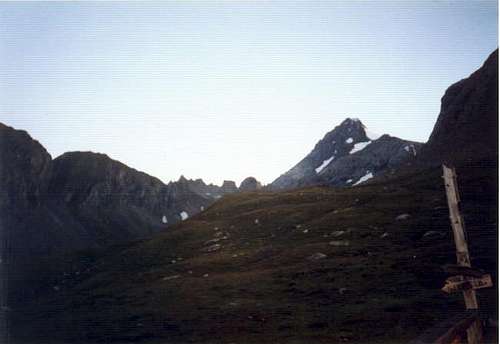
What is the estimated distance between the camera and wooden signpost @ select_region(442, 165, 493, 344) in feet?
42.1

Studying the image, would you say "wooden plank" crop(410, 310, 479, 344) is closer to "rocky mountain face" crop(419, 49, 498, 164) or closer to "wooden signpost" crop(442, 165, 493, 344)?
"wooden signpost" crop(442, 165, 493, 344)

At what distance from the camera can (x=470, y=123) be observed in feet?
328

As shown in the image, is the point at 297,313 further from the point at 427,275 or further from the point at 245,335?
the point at 427,275

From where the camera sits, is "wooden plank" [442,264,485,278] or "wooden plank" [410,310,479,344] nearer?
"wooden plank" [410,310,479,344]

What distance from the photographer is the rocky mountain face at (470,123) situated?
284 feet

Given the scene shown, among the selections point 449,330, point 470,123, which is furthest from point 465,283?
point 470,123

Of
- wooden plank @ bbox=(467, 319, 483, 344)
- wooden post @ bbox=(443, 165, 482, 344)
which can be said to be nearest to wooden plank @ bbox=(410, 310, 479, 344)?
wooden plank @ bbox=(467, 319, 483, 344)

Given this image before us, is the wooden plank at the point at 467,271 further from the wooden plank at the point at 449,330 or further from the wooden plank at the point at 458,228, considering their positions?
the wooden plank at the point at 449,330

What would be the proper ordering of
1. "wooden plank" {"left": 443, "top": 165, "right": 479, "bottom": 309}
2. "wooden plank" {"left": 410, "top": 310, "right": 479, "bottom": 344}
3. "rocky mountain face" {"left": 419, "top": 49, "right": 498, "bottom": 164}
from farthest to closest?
"rocky mountain face" {"left": 419, "top": 49, "right": 498, "bottom": 164}
"wooden plank" {"left": 443, "top": 165, "right": 479, "bottom": 309}
"wooden plank" {"left": 410, "top": 310, "right": 479, "bottom": 344}

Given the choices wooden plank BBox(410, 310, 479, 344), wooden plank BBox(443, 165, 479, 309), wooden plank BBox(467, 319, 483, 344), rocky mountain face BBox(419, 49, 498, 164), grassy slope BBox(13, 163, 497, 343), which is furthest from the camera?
rocky mountain face BBox(419, 49, 498, 164)

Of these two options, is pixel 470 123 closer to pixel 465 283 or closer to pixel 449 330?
pixel 465 283

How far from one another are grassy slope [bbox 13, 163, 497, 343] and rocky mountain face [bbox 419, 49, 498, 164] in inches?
857

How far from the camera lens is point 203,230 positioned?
81.4 meters

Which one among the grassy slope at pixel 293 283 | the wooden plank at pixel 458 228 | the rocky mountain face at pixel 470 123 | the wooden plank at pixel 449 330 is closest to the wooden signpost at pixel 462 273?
the wooden plank at pixel 458 228
